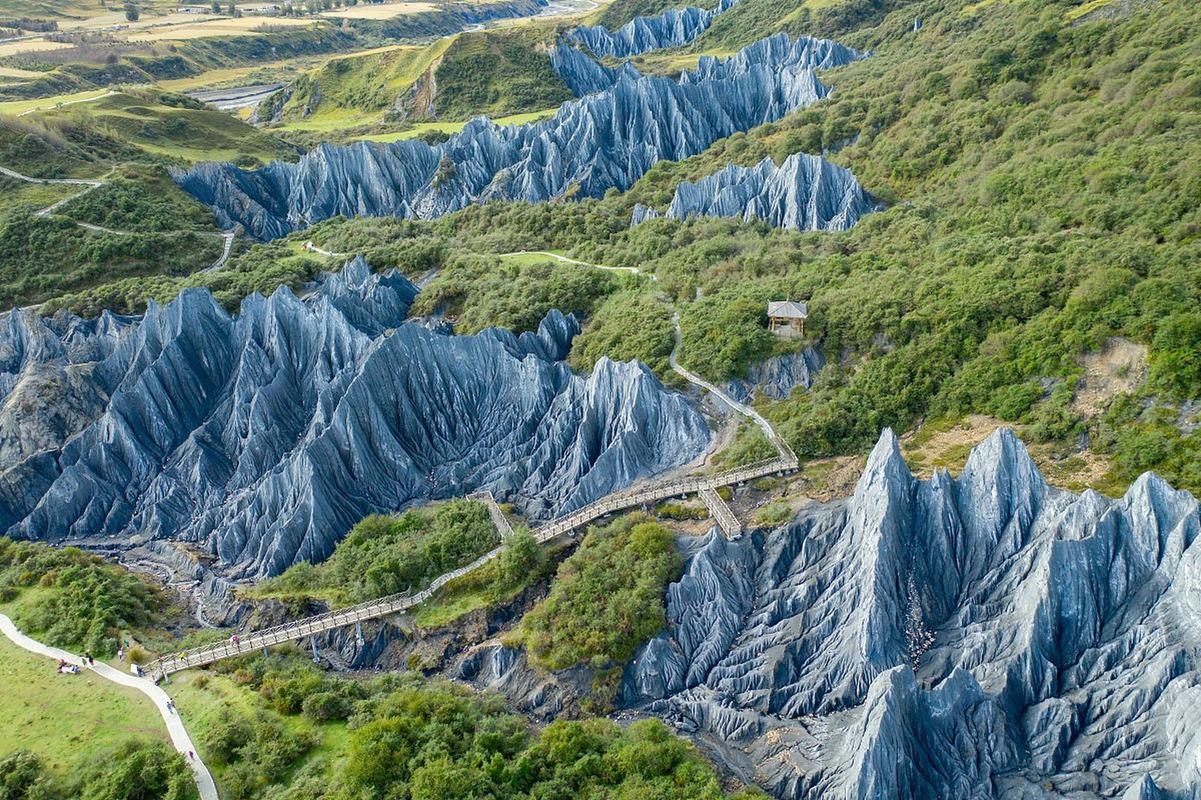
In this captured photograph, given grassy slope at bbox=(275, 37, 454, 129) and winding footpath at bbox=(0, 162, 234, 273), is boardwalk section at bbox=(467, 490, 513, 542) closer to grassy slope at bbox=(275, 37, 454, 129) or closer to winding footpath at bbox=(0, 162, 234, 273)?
winding footpath at bbox=(0, 162, 234, 273)

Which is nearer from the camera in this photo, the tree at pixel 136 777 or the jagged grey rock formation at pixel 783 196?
the tree at pixel 136 777

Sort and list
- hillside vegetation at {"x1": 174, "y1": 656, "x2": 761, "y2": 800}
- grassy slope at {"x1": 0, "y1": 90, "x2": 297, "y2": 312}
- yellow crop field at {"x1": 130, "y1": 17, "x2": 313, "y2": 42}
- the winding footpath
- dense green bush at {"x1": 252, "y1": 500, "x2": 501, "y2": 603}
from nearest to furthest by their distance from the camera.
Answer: hillside vegetation at {"x1": 174, "y1": 656, "x2": 761, "y2": 800} → dense green bush at {"x1": 252, "y1": 500, "x2": 501, "y2": 603} → grassy slope at {"x1": 0, "y1": 90, "x2": 297, "y2": 312} → the winding footpath → yellow crop field at {"x1": 130, "y1": 17, "x2": 313, "y2": 42}

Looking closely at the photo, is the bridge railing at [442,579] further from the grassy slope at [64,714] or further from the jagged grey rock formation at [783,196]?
the jagged grey rock formation at [783,196]

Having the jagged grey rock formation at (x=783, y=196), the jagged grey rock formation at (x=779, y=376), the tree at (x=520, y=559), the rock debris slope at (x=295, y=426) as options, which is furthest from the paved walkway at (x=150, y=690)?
the jagged grey rock formation at (x=783, y=196)

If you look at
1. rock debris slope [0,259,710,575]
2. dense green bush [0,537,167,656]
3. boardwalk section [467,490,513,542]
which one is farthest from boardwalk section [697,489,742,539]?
dense green bush [0,537,167,656]

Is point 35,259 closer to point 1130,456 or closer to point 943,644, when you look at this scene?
point 943,644

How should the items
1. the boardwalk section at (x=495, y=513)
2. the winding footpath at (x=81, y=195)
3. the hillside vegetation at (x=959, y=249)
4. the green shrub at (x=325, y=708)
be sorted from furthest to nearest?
1. the winding footpath at (x=81, y=195)
2. the boardwalk section at (x=495, y=513)
3. the hillside vegetation at (x=959, y=249)
4. the green shrub at (x=325, y=708)
